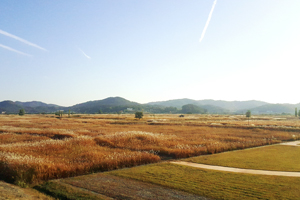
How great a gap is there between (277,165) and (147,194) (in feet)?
36.4

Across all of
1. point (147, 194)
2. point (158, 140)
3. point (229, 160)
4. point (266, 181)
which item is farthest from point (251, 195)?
point (158, 140)

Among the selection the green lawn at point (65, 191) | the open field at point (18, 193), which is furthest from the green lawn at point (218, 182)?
the open field at point (18, 193)

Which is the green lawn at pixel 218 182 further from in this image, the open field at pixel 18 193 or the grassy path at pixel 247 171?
the open field at pixel 18 193

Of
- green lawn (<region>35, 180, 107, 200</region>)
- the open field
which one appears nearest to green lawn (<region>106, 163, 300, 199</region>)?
green lawn (<region>35, 180, 107, 200</region>)

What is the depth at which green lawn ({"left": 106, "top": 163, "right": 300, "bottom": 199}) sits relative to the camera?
1066 centimetres

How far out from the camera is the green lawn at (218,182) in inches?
420

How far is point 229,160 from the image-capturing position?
60.0ft

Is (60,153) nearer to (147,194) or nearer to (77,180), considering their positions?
(77,180)

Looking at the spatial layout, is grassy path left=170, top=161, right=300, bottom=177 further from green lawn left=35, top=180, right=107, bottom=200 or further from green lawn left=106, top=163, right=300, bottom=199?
green lawn left=35, top=180, right=107, bottom=200

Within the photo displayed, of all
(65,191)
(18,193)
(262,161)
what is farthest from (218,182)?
(18,193)

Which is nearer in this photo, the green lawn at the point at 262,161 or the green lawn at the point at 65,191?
the green lawn at the point at 65,191

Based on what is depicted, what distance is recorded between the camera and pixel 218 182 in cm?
1242

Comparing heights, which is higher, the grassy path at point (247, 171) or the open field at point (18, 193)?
the open field at point (18, 193)

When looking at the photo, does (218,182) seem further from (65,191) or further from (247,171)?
(65,191)
